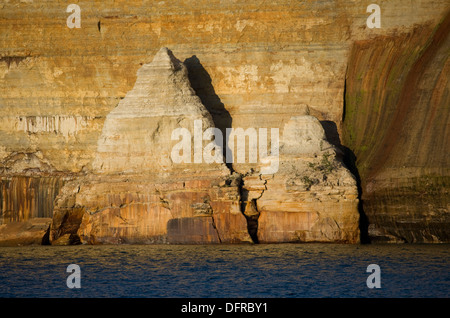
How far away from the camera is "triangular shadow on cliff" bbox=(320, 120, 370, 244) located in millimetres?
32656

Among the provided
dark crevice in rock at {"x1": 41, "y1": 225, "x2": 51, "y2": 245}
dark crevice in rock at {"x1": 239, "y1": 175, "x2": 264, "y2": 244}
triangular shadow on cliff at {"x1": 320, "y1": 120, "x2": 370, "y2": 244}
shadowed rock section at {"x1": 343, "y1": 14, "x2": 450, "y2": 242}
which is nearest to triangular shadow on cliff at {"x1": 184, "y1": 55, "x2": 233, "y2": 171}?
triangular shadow on cliff at {"x1": 320, "y1": 120, "x2": 370, "y2": 244}

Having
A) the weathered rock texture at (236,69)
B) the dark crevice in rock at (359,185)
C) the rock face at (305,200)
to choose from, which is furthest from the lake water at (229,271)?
the weathered rock texture at (236,69)

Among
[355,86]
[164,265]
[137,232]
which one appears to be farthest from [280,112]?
[164,265]

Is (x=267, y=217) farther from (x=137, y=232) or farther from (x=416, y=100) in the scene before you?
(x=416, y=100)

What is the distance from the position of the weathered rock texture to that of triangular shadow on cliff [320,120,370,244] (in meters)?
0.09

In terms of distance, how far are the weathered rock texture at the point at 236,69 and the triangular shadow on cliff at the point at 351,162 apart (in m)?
0.09

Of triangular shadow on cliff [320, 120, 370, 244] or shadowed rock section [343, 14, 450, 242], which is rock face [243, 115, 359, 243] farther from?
shadowed rock section [343, 14, 450, 242]

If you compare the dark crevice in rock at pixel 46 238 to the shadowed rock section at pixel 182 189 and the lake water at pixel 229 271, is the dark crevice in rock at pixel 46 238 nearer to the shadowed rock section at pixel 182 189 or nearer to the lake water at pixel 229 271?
the shadowed rock section at pixel 182 189

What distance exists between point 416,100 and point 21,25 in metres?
17.3

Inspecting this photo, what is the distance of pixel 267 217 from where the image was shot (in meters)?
32.1

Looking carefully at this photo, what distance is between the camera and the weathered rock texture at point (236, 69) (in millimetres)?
36062

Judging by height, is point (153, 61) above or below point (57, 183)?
above
